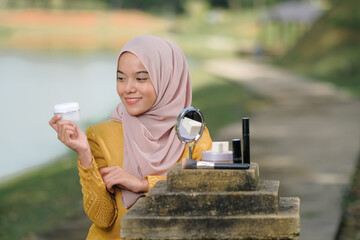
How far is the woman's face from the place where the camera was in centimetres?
249

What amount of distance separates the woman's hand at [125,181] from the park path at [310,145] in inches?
141

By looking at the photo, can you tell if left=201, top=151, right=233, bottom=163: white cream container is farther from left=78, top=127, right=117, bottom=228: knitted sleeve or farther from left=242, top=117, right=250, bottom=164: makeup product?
left=78, top=127, right=117, bottom=228: knitted sleeve

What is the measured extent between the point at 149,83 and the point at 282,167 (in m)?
6.48

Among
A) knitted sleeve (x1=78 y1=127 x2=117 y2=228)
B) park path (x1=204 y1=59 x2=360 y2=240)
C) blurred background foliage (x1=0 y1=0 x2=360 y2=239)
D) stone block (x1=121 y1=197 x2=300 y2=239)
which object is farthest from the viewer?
blurred background foliage (x1=0 y1=0 x2=360 y2=239)

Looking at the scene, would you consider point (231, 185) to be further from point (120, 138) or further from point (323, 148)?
point (323, 148)

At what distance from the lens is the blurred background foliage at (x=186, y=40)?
26.9ft

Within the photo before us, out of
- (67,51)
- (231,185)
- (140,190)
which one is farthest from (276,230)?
(67,51)

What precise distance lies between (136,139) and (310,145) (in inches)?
327

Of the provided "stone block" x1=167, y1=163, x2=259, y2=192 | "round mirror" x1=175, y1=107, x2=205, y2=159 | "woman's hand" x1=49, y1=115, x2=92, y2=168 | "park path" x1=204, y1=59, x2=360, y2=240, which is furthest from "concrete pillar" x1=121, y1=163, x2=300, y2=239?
"park path" x1=204, y1=59, x2=360, y2=240

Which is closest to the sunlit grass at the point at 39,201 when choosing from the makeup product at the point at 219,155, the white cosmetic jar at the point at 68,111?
the white cosmetic jar at the point at 68,111

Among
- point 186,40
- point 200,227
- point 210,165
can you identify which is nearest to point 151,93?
point 210,165

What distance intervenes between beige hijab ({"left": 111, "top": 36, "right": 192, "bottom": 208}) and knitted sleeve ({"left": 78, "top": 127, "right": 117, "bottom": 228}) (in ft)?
0.21

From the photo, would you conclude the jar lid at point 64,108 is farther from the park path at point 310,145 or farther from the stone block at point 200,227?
the park path at point 310,145

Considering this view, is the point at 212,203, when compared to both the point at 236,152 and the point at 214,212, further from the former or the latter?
the point at 236,152
